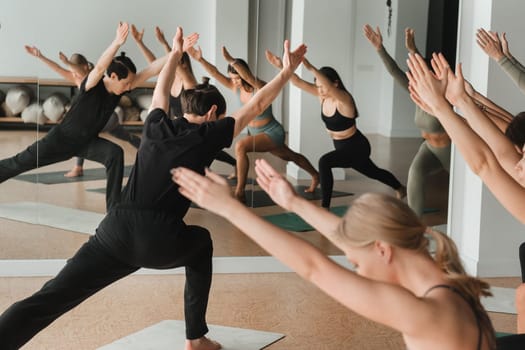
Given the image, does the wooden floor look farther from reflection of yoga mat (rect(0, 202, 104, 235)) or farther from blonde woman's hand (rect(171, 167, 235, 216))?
blonde woman's hand (rect(171, 167, 235, 216))

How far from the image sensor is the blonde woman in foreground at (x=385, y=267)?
211 cm

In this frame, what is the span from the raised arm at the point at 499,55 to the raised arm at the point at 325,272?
239 cm

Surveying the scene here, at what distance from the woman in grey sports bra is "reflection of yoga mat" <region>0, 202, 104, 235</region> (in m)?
0.93

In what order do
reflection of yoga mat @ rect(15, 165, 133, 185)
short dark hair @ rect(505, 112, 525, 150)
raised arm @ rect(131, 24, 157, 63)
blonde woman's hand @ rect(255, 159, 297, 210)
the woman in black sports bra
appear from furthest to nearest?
the woman in black sports bra < reflection of yoga mat @ rect(15, 165, 133, 185) < raised arm @ rect(131, 24, 157, 63) < short dark hair @ rect(505, 112, 525, 150) < blonde woman's hand @ rect(255, 159, 297, 210)

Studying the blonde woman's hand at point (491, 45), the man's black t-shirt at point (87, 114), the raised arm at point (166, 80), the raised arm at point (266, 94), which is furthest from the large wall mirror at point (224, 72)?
the raised arm at point (266, 94)

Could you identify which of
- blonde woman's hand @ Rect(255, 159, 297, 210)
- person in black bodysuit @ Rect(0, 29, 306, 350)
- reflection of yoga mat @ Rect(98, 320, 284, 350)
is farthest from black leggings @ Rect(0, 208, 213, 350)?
blonde woman's hand @ Rect(255, 159, 297, 210)

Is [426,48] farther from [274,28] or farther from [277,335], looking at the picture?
[277,335]

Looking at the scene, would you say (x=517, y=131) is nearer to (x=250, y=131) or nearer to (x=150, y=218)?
(x=150, y=218)

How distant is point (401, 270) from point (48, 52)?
3.34 m

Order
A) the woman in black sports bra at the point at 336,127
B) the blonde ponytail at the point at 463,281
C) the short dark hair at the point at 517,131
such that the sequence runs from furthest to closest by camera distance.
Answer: the woman in black sports bra at the point at 336,127
the short dark hair at the point at 517,131
the blonde ponytail at the point at 463,281

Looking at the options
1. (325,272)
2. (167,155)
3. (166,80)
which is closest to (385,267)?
(325,272)

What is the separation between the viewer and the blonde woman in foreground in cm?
211

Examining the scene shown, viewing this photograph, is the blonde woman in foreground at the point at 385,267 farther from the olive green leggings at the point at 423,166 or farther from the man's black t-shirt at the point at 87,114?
the olive green leggings at the point at 423,166

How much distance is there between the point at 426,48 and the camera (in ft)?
18.1
